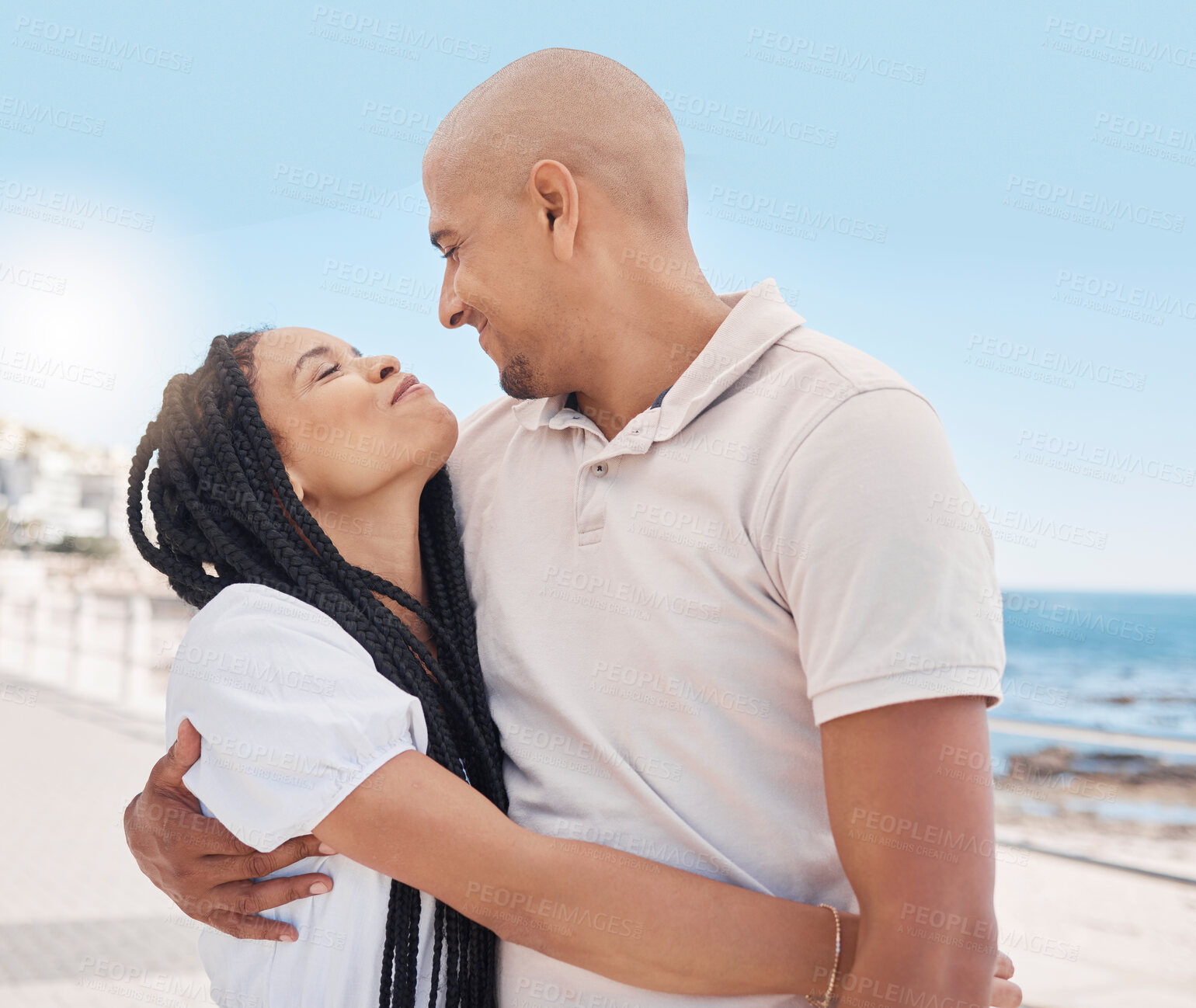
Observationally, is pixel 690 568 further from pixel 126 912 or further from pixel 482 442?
pixel 126 912

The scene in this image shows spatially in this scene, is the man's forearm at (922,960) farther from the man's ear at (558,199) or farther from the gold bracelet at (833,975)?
the man's ear at (558,199)

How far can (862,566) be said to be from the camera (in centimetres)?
119

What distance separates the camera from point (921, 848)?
3.80 ft

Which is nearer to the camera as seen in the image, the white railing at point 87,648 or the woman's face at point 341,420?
the woman's face at point 341,420

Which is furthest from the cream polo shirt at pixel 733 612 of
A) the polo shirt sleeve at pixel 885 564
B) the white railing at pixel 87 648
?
the white railing at pixel 87 648

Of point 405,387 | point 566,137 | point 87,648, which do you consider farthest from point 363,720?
point 87,648

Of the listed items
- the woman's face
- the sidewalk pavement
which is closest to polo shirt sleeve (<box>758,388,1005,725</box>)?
the woman's face

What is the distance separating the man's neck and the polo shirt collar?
0.21 feet

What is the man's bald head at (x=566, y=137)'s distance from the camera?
1676 mm

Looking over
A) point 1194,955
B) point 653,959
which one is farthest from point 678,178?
point 1194,955

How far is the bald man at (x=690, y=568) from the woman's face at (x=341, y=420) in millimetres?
163

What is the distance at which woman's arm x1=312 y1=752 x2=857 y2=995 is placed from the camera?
125cm

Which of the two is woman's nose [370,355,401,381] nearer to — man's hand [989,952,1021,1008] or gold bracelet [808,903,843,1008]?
gold bracelet [808,903,843,1008]

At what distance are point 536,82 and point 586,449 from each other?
0.66 m
